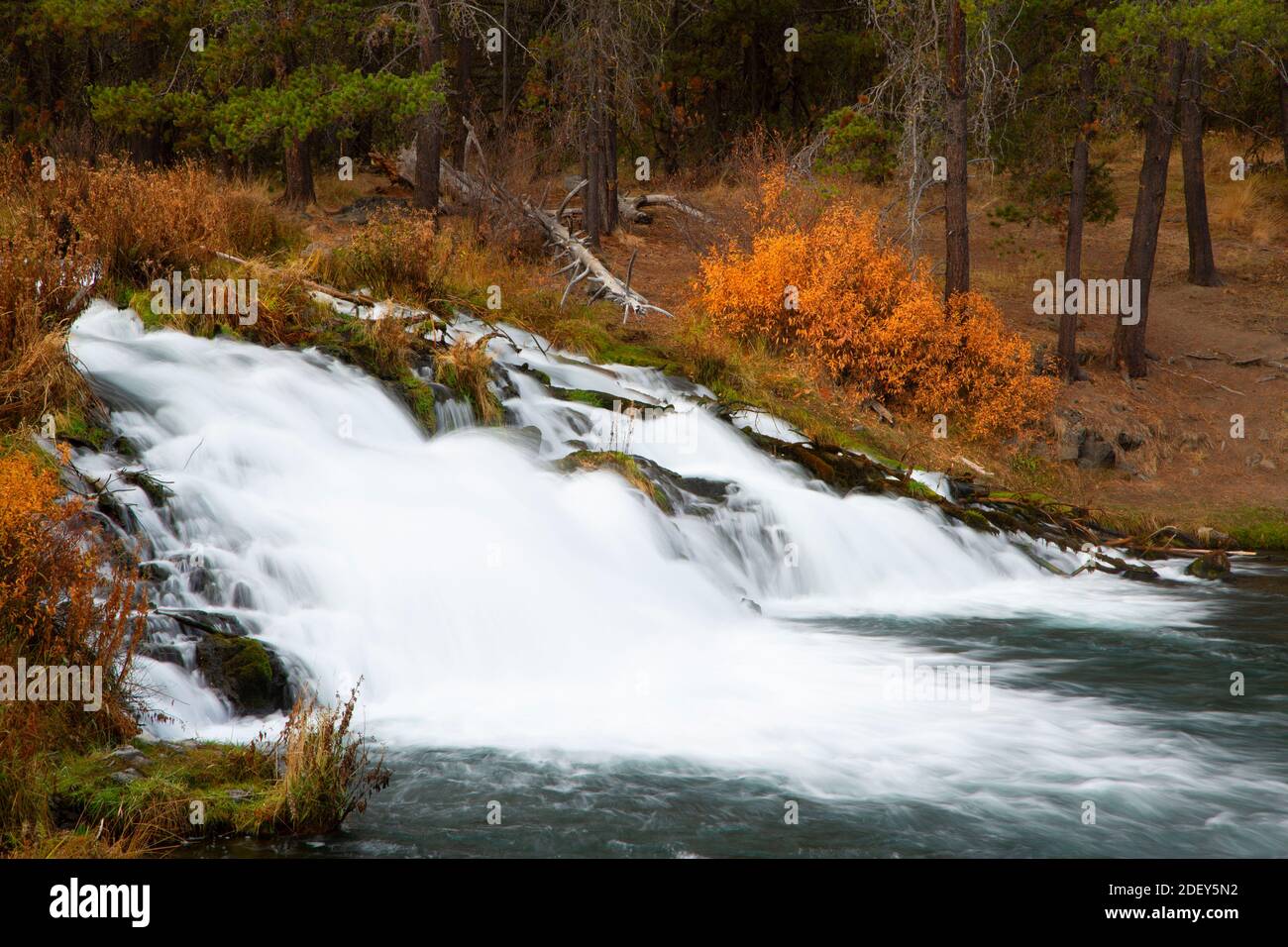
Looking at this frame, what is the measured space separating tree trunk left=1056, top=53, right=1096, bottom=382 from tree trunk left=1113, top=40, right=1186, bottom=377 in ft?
3.03

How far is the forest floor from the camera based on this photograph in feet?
54.0

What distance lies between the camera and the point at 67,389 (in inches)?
378

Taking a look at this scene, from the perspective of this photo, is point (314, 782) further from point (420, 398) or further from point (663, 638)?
point (420, 398)

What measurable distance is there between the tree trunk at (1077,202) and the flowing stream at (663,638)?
19.3ft

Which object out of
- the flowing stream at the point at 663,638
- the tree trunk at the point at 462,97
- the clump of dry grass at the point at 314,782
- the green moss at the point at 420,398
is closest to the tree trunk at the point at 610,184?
the tree trunk at the point at 462,97

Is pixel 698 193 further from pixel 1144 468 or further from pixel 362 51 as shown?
pixel 1144 468

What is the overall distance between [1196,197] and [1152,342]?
3667mm

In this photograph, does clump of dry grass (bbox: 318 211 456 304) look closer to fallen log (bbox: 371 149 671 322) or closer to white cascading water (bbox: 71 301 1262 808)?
white cascading water (bbox: 71 301 1262 808)

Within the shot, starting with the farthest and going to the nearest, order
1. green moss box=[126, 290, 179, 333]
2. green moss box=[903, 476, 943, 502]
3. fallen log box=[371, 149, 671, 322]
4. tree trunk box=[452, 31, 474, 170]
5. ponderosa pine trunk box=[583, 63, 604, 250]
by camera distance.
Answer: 1. tree trunk box=[452, 31, 474, 170]
2. ponderosa pine trunk box=[583, 63, 604, 250]
3. fallen log box=[371, 149, 671, 322]
4. green moss box=[903, 476, 943, 502]
5. green moss box=[126, 290, 179, 333]

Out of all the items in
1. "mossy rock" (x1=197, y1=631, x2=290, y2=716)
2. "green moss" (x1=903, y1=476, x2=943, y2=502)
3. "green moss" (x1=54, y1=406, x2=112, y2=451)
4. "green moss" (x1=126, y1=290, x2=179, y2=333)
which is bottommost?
"mossy rock" (x1=197, y1=631, x2=290, y2=716)

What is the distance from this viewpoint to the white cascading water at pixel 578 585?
749cm

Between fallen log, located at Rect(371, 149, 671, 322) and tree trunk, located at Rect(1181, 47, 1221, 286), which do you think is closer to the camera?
fallen log, located at Rect(371, 149, 671, 322)

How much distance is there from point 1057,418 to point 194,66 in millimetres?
13725

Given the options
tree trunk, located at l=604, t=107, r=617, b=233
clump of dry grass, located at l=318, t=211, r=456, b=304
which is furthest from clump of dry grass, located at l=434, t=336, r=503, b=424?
tree trunk, located at l=604, t=107, r=617, b=233
